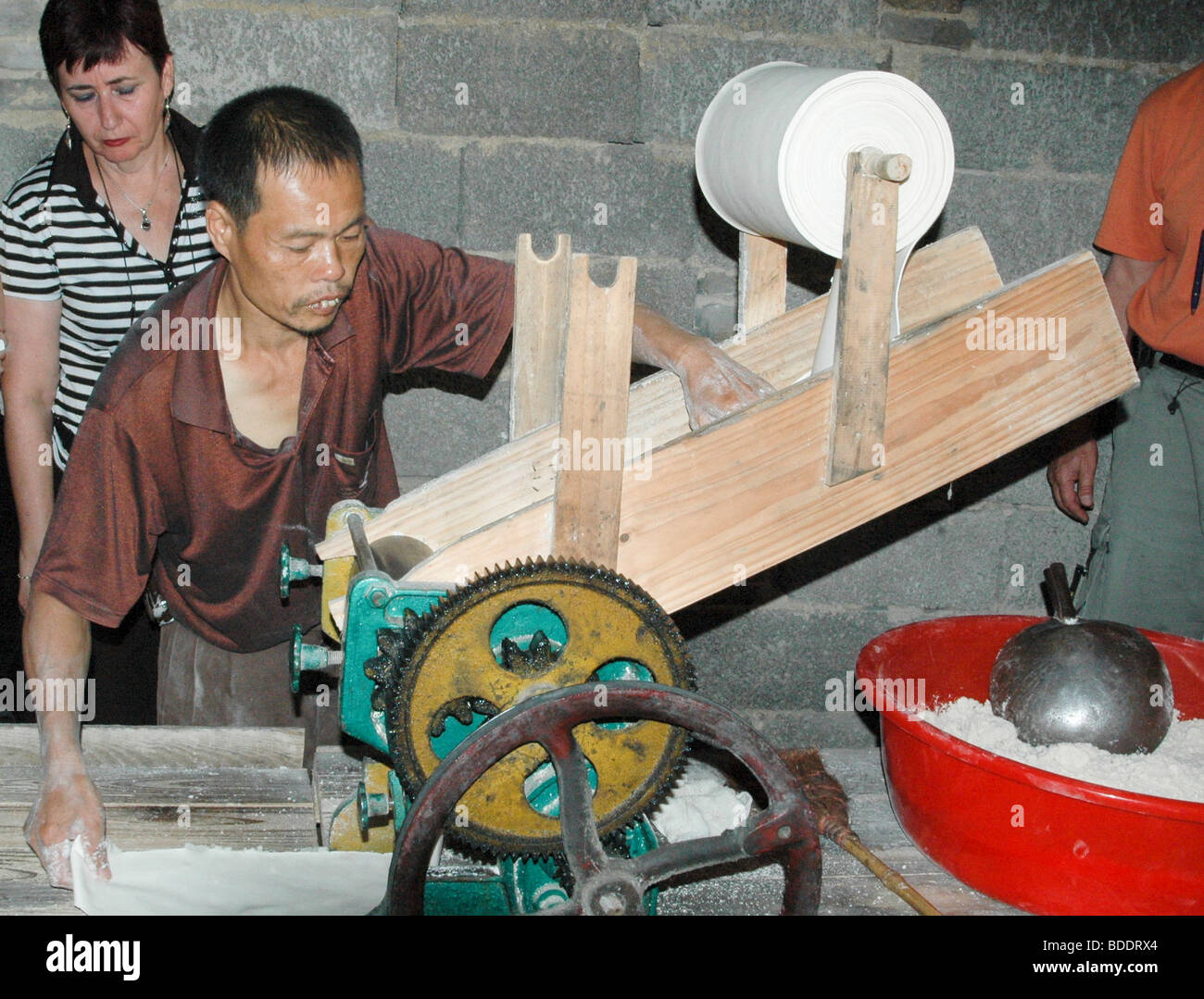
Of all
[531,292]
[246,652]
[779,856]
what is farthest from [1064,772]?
[246,652]

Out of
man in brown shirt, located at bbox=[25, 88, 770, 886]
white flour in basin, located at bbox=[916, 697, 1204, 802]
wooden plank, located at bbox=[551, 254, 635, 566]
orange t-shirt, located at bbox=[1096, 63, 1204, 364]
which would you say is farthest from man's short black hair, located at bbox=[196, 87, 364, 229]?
orange t-shirt, located at bbox=[1096, 63, 1204, 364]

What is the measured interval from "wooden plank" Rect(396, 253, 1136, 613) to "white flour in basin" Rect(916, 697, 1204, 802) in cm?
38

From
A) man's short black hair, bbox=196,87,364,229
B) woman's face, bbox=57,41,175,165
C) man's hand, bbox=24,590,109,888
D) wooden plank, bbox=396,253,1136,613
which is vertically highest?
woman's face, bbox=57,41,175,165

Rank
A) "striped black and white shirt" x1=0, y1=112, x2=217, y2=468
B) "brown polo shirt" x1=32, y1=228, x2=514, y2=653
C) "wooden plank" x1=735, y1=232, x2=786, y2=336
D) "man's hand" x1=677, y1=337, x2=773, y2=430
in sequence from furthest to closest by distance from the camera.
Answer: "striped black and white shirt" x1=0, y1=112, x2=217, y2=468 < "wooden plank" x1=735, y1=232, x2=786, y2=336 < "brown polo shirt" x1=32, y1=228, x2=514, y2=653 < "man's hand" x1=677, y1=337, x2=773, y2=430

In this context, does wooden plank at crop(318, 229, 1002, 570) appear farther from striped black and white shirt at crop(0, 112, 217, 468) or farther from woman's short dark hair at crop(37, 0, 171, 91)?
woman's short dark hair at crop(37, 0, 171, 91)

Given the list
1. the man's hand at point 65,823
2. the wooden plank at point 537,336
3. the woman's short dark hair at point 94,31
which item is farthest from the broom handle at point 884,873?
the woman's short dark hair at point 94,31

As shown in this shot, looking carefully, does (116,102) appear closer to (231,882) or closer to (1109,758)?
(231,882)

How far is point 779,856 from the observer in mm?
1430

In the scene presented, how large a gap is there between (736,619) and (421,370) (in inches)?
44.3

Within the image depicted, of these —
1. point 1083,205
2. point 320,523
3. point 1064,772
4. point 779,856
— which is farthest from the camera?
point 1083,205

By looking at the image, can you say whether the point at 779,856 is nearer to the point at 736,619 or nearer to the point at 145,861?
the point at 145,861

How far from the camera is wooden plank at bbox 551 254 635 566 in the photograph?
146cm

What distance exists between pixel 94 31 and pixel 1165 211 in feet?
7.66

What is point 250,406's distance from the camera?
6.96ft
